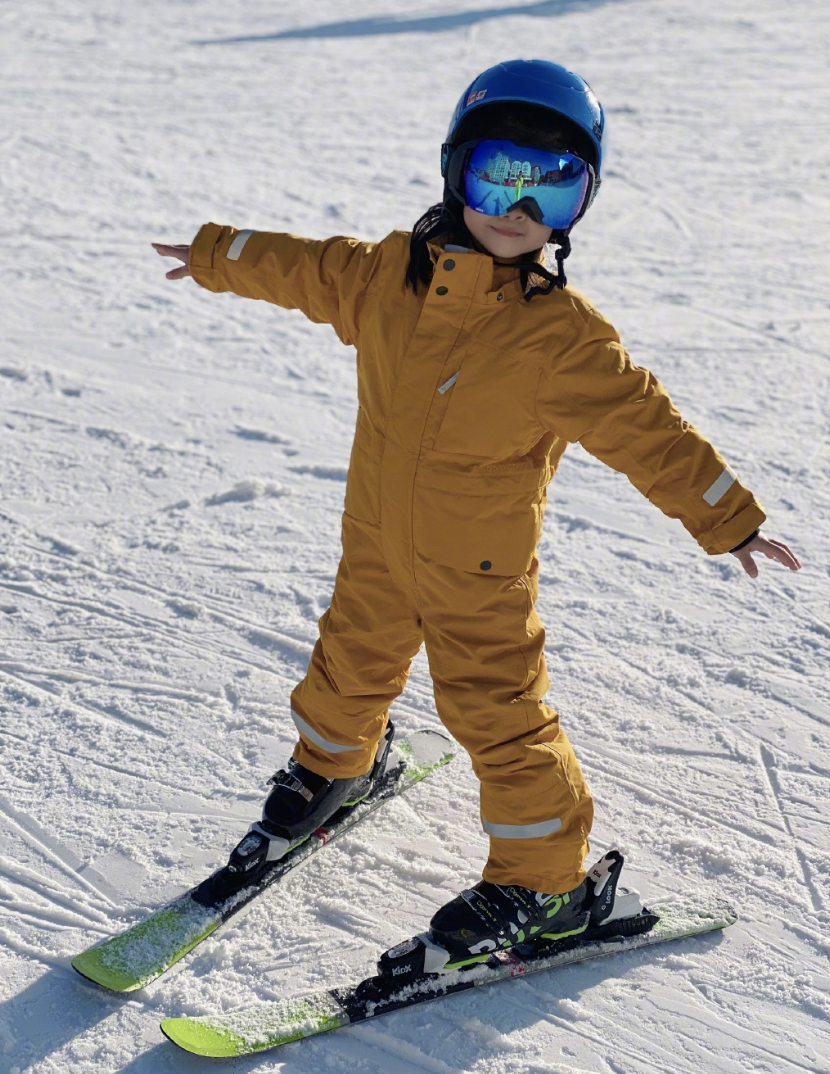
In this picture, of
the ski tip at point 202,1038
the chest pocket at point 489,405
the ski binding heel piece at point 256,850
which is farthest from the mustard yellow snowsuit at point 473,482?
the ski tip at point 202,1038

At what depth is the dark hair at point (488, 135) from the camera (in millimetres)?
2186

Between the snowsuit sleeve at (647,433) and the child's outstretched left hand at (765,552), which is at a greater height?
the snowsuit sleeve at (647,433)

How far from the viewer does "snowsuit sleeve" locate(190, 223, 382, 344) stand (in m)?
2.42

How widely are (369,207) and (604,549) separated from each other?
153 inches

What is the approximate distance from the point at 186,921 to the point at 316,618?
1.29 meters

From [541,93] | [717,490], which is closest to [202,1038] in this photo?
[717,490]

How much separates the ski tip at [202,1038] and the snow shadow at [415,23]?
10.8 meters

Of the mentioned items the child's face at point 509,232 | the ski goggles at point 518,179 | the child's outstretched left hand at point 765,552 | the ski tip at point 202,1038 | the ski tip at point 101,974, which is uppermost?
the ski goggles at point 518,179

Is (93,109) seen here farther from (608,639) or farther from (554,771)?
(554,771)

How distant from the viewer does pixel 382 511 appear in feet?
7.72

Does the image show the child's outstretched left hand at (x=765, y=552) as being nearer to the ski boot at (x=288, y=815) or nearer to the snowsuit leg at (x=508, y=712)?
the snowsuit leg at (x=508, y=712)

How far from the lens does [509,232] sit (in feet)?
7.22

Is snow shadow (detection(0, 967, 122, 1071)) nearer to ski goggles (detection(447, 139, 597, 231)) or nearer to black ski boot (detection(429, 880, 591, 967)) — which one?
black ski boot (detection(429, 880, 591, 967))

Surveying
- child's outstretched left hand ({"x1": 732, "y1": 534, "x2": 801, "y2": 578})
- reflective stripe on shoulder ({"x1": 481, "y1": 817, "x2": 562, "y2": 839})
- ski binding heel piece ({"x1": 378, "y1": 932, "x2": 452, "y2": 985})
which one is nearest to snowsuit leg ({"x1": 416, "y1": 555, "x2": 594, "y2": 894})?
reflective stripe on shoulder ({"x1": 481, "y1": 817, "x2": 562, "y2": 839})
